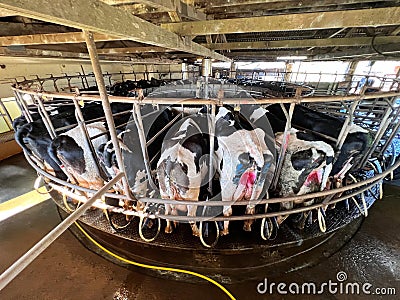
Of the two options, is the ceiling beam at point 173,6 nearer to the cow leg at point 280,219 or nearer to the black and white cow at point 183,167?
the black and white cow at point 183,167

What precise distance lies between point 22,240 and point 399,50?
644cm

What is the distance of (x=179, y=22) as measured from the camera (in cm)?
212

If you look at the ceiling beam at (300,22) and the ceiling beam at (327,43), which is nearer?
the ceiling beam at (300,22)

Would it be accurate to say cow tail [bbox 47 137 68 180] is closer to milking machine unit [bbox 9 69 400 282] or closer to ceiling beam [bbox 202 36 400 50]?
milking machine unit [bbox 9 69 400 282]

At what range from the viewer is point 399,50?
12.0 ft

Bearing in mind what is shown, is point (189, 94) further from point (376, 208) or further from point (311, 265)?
point (376, 208)

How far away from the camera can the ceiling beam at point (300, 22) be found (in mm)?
1623

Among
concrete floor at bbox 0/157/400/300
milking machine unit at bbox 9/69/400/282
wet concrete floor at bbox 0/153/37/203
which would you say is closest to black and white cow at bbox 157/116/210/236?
milking machine unit at bbox 9/69/400/282

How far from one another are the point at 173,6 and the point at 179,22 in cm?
61

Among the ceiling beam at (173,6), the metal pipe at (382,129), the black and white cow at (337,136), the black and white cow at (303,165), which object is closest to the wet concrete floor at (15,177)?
the ceiling beam at (173,6)

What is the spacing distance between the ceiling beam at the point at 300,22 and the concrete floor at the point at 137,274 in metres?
2.17

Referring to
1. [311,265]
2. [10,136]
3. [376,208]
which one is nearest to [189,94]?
[311,265]

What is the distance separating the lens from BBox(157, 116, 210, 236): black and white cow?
1503 mm

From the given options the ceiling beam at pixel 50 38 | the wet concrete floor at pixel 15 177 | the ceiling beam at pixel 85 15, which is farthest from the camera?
the wet concrete floor at pixel 15 177
